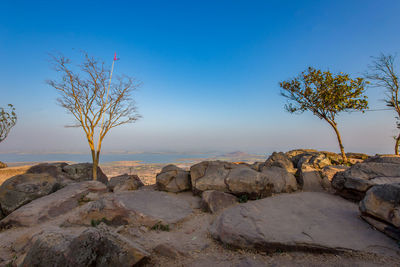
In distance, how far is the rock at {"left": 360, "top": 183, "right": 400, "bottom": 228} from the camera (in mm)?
5336

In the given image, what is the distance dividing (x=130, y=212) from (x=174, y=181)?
3923mm

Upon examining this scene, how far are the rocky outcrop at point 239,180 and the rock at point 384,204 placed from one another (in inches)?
164

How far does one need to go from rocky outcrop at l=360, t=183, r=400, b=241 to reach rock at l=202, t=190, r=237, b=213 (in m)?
4.96

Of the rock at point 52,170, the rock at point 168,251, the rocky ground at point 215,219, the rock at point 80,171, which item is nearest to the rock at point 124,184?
the rocky ground at point 215,219

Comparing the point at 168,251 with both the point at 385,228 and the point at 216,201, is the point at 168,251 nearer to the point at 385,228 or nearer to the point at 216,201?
the point at 216,201

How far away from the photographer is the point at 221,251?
5.57 metres

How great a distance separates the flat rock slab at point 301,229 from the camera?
511cm

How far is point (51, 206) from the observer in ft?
31.1

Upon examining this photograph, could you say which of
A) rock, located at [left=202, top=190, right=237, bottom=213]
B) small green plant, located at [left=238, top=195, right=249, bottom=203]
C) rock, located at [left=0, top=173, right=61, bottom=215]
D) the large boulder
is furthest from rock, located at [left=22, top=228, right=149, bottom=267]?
the large boulder

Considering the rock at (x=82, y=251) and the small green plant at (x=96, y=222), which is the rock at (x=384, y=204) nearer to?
the rock at (x=82, y=251)

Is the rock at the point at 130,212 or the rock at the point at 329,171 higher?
the rock at the point at 329,171

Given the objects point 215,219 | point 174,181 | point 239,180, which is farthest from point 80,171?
point 239,180

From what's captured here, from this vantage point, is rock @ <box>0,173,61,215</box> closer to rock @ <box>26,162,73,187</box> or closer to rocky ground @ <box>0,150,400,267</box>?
rocky ground @ <box>0,150,400,267</box>

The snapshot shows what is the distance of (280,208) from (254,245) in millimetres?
2943
